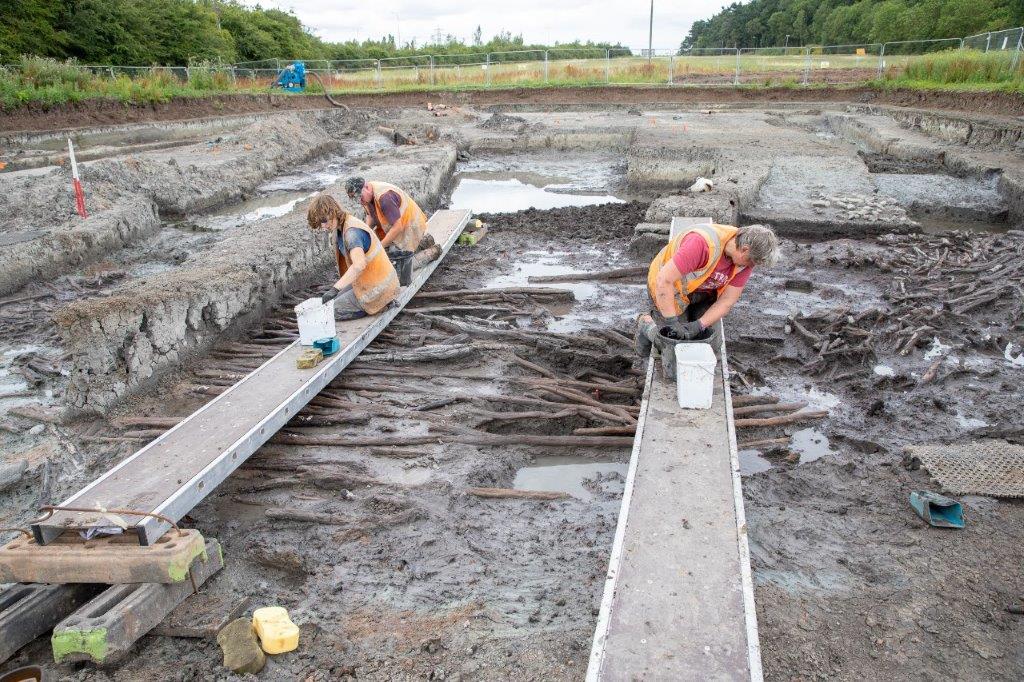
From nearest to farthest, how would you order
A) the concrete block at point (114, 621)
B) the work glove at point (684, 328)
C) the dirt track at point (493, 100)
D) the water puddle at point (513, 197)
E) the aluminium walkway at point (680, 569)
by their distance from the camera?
1. the aluminium walkway at point (680, 569)
2. the concrete block at point (114, 621)
3. the work glove at point (684, 328)
4. the water puddle at point (513, 197)
5. the dirt track at point (493, 100)

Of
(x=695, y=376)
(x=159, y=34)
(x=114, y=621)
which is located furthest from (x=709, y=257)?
(x=159, y=34)

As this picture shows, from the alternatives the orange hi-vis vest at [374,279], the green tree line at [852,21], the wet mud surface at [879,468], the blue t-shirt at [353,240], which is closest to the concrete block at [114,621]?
the wet mud surface at [879,468]

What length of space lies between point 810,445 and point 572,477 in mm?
1981

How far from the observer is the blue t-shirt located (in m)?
6.31

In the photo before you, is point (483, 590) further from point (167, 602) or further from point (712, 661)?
point (167, 602)

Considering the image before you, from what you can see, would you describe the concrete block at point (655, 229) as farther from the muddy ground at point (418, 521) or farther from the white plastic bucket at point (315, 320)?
the white plastic bucket at point (315, 320)

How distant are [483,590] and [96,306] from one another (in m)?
4.28

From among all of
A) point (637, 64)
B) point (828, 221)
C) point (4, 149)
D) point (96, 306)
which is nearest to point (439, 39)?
point (637, 64)

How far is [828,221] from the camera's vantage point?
10.8 meters

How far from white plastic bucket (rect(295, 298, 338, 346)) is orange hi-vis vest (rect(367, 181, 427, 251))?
1.78 meters

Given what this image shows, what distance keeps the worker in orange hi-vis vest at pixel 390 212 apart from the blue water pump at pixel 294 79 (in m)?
Answer: 29.2

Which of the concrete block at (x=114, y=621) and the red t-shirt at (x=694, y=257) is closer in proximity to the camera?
the concrete block at (x=114, y=621)

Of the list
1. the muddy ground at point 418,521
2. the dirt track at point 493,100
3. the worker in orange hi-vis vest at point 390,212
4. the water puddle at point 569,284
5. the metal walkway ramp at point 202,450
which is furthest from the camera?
the dirt track at point 493,100

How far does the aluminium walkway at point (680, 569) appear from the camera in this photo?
116 inches
